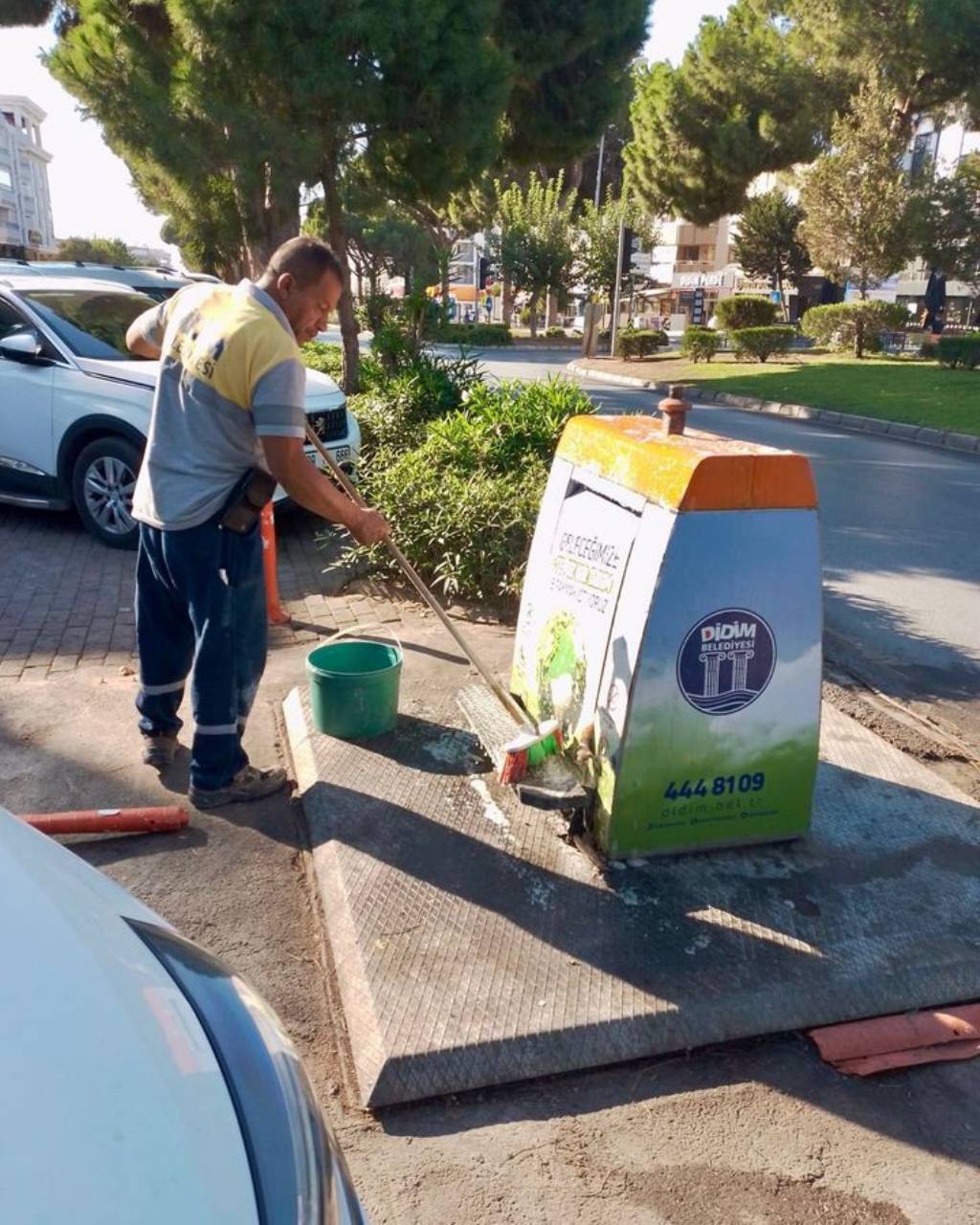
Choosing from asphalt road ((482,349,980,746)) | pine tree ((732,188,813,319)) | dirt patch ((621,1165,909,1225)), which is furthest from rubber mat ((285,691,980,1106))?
pine tree ((732,188,813,319))

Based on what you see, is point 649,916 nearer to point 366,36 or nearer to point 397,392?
point 397,392

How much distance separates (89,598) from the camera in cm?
621

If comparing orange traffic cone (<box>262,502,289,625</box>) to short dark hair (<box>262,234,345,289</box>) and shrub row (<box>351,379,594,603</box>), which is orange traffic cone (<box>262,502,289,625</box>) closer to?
shrub row (<box>351,379,594,603</box>)

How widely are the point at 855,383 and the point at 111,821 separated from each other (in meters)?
18.8

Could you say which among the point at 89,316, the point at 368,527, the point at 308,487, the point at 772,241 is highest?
the point at 772,241

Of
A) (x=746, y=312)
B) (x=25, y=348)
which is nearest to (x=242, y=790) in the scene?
(x=25, y=348)

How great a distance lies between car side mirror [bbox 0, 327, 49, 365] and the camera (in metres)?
7.16

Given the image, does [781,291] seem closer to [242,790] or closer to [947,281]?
Answer: [947,281]

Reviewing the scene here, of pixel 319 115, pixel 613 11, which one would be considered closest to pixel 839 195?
pixel 613 11

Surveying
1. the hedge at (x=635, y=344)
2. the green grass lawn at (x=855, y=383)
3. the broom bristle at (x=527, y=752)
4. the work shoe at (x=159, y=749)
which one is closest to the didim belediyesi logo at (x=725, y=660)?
the broom bristle at (x=527, y=752)

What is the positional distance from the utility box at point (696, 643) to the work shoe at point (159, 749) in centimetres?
156

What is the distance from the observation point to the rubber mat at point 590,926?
8.77 feet

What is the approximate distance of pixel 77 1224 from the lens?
1109mm

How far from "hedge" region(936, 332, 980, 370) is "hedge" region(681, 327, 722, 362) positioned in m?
5.28
